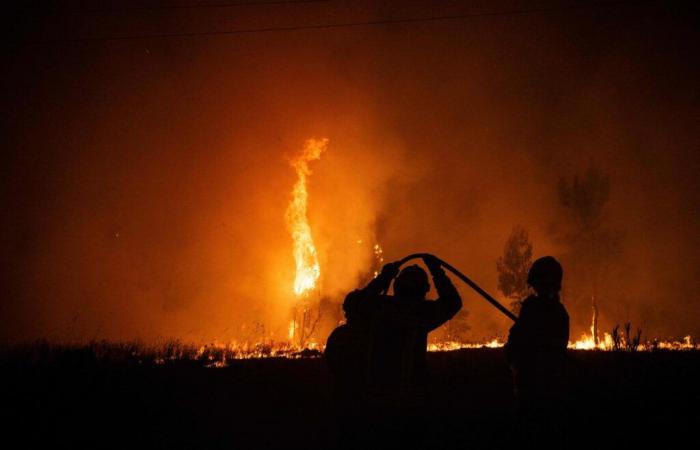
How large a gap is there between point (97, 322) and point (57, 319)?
405cm

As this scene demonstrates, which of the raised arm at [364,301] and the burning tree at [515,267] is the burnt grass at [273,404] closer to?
the raised arm at [364,301]

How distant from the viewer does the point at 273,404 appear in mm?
8086

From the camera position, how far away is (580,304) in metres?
46.1

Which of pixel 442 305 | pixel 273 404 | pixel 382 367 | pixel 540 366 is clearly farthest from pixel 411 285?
pixel 273 404

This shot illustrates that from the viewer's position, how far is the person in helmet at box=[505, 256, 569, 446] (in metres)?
4.16

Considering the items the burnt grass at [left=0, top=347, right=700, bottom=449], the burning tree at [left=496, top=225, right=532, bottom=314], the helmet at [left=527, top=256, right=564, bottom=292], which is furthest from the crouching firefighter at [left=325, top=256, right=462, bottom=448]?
the burning tree at [left=496, top=225, right=532, bottom=314]

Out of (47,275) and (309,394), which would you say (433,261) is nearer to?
(309,394)

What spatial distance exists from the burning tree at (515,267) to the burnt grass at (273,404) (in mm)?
30388

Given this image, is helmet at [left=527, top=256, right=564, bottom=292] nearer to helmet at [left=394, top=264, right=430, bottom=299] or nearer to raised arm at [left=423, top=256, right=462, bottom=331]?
raised arm at [left=423, top=256, right=462, bottom=331]

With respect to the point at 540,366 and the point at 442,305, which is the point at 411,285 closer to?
the point at 442,305

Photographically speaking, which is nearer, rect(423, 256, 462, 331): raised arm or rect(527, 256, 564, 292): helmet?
rect(423, 256, 462, 331): raised arm

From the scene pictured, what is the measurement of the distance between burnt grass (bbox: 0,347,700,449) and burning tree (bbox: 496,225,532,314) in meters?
30.4

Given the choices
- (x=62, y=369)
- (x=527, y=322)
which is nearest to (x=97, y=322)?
(x=62, y=369)

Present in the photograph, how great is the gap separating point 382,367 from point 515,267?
135 ft
